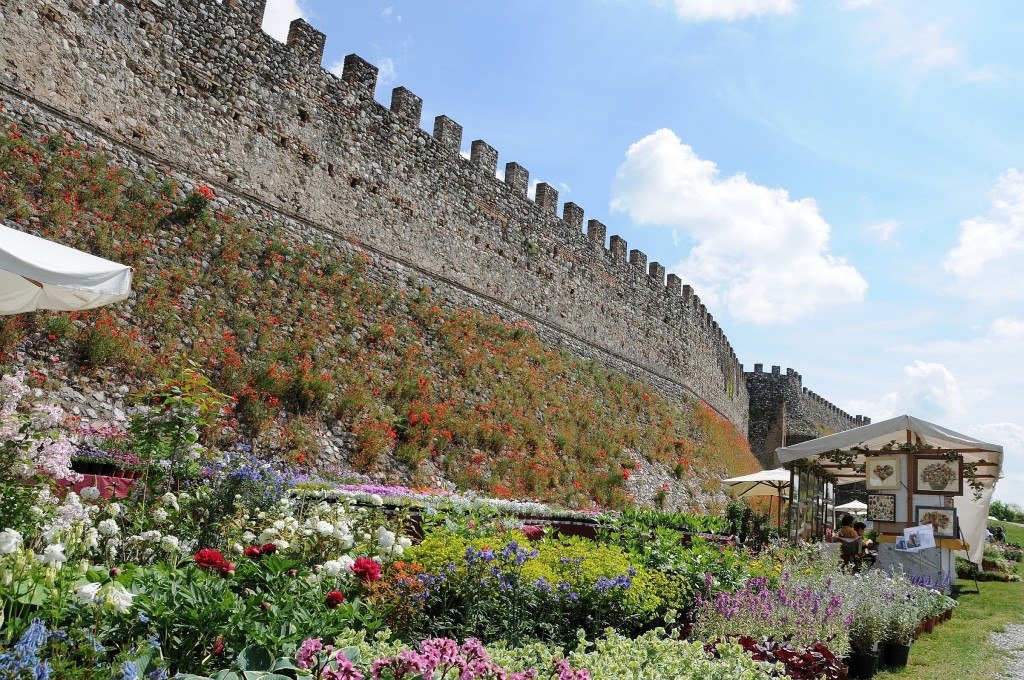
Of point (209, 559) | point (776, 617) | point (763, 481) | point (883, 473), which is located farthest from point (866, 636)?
point (763, 481)

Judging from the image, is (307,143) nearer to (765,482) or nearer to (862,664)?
(862,664)

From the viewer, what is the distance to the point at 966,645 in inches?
250

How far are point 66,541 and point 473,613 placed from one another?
1.95 metres

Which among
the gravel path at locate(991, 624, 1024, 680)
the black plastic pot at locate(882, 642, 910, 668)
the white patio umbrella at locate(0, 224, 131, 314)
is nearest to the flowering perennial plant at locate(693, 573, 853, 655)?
the black plastic pot at locate(882, 642, 910, 668)

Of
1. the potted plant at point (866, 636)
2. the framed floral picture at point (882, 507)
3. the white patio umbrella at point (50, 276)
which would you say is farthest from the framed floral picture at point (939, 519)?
the white patio umbrella at point (50, 276)

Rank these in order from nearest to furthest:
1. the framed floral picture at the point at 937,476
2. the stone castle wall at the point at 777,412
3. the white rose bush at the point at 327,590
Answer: the white rose bush at the point at 327,590 → the framed floral picture at the point at 937,476 → the stone castle wall at the point at 777,412

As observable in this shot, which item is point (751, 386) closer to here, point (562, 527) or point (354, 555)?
point (562, 527)

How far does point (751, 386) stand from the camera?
41.9 m

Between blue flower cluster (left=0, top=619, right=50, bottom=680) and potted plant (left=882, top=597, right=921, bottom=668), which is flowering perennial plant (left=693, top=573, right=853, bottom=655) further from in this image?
blue flower cluster (left=0, top=619, right=50, bottom=680)

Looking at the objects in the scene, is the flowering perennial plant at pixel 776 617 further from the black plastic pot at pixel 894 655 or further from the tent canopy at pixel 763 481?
the tent canopy at pixel 763 481

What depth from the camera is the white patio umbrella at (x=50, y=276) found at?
13.8ft

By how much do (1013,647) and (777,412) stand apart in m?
35.8

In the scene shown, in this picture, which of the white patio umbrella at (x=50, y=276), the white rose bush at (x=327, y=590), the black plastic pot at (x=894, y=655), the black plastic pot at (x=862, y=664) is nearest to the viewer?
the white rose bush at (x=327, y=590)

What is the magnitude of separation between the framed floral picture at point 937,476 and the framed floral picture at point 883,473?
0.25 m
